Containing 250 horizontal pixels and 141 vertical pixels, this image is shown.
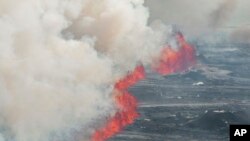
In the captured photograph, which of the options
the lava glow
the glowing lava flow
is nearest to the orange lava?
the lava glow

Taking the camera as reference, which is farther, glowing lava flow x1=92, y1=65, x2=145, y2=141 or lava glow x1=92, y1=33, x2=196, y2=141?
lava glow x1=92, y1=33, x2=196, y2=141

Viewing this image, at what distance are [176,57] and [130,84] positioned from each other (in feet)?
48.5

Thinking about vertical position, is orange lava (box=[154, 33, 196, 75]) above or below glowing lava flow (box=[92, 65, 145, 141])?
above

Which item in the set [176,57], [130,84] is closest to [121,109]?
[130,84]

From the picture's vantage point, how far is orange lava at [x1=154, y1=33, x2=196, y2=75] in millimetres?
102062

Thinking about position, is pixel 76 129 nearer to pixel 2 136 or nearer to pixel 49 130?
pixel 49 130

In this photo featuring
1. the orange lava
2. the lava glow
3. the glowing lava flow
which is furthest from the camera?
the orange lava

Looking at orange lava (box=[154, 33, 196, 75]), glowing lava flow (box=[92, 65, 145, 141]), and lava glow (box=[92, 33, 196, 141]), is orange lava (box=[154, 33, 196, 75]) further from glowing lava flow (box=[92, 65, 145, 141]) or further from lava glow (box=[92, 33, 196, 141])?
glowing lava flow (box=[92, 65, 145, 141])

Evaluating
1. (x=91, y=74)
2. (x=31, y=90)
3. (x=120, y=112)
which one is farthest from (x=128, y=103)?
(x=31, y=90)

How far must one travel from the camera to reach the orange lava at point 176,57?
4018 inches

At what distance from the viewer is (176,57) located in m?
105

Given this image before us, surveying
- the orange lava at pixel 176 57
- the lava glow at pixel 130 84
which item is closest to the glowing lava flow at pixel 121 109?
the lava glow at pixel 130 84

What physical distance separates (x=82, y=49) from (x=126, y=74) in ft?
40.8

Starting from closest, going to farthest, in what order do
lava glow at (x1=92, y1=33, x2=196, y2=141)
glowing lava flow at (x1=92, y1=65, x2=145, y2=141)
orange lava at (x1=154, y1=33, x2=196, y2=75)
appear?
glowing lava flow at (x1=92, y1=65, x2=145, y2=141) → lava glow at (x1=92, y1=33, x2=196, y2=141) → orange lava at (x1=154, y1=33, x2=196, y2=75)
